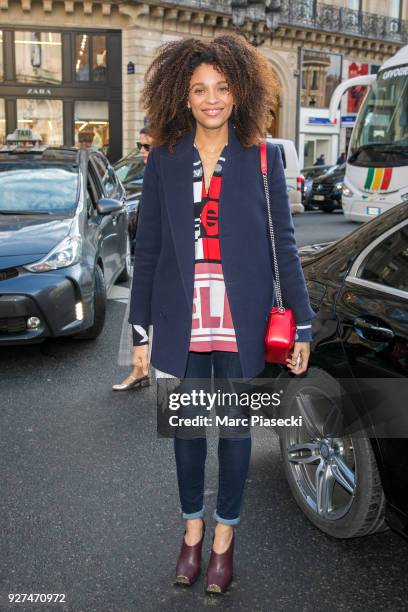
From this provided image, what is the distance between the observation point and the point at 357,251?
3057 millimetres

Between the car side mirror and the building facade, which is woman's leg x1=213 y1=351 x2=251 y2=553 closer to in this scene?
the car side mirror

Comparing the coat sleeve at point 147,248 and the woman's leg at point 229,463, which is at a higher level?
the coat sleeve at point 147,248

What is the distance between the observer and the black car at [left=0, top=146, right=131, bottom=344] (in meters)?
5.27

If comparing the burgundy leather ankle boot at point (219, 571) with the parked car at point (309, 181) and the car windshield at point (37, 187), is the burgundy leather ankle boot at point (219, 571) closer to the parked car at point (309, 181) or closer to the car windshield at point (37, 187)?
the car windshield at point (37, 187)

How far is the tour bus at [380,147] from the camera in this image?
11375 mm

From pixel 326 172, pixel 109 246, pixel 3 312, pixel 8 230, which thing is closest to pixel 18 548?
pixel 3 312

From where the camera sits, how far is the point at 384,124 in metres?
11.8

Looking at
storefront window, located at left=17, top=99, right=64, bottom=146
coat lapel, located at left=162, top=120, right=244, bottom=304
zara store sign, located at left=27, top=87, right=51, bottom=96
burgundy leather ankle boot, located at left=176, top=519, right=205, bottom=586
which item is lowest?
burgundy leather ankle boot, located at left=176, top=519, right=205, bottom=586

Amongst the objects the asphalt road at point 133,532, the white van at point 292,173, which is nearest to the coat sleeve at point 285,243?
the asphalt road at point 133,532

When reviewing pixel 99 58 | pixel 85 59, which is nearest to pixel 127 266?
pixel 85 59

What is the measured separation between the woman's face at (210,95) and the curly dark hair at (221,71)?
2cm

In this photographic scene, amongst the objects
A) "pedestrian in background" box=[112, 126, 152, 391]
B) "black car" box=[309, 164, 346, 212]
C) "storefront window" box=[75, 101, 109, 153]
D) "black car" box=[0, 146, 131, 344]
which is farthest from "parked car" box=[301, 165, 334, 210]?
"pedestrian in background" box=[112, 126, 152, 391]

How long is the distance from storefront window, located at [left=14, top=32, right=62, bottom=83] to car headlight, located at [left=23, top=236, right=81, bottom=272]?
70.6 feet

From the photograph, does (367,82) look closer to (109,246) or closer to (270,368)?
(109,246)
